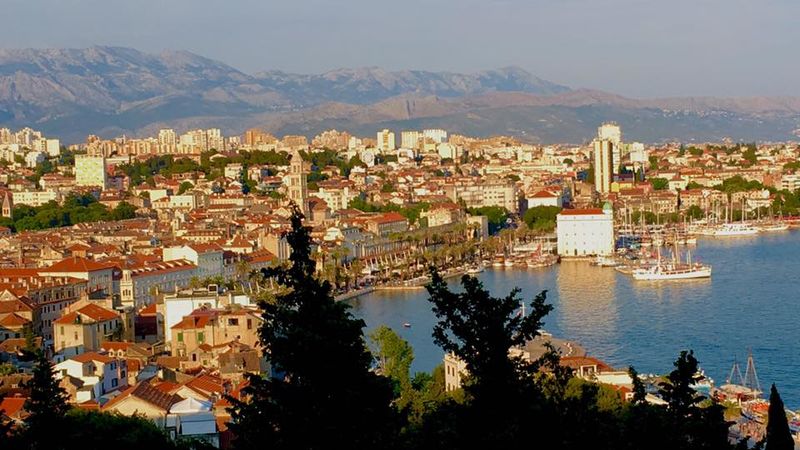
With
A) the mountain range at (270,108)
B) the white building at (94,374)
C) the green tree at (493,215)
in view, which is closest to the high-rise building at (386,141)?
the green tree at (493,215)

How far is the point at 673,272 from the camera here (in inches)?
729

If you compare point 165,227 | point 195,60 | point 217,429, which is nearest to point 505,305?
point 217,429

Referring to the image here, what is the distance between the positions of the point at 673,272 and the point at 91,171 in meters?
17.0

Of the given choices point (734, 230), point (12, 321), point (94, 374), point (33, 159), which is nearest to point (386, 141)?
point (33, 159)

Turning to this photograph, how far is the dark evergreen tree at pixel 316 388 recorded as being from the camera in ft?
9.00

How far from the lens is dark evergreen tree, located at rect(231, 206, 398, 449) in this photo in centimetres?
274

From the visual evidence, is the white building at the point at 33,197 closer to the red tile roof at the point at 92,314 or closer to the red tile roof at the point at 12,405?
the red tile roof at the point at 92,314

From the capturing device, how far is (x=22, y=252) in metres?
18.2

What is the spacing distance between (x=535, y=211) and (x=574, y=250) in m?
4.23

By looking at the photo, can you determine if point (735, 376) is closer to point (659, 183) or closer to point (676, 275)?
point (676, 275)

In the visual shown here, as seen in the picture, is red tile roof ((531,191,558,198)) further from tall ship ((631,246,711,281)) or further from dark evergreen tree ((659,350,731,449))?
dark evergreen tree ((659,350,731,449))

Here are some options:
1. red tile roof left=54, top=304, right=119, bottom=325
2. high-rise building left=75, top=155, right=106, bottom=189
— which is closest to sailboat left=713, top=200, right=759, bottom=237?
high-rise building left=75, top=155, right=106, bottom=189

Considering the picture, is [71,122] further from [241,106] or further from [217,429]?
[217,429]

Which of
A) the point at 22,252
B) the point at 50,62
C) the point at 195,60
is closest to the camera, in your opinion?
the point at 22,252
